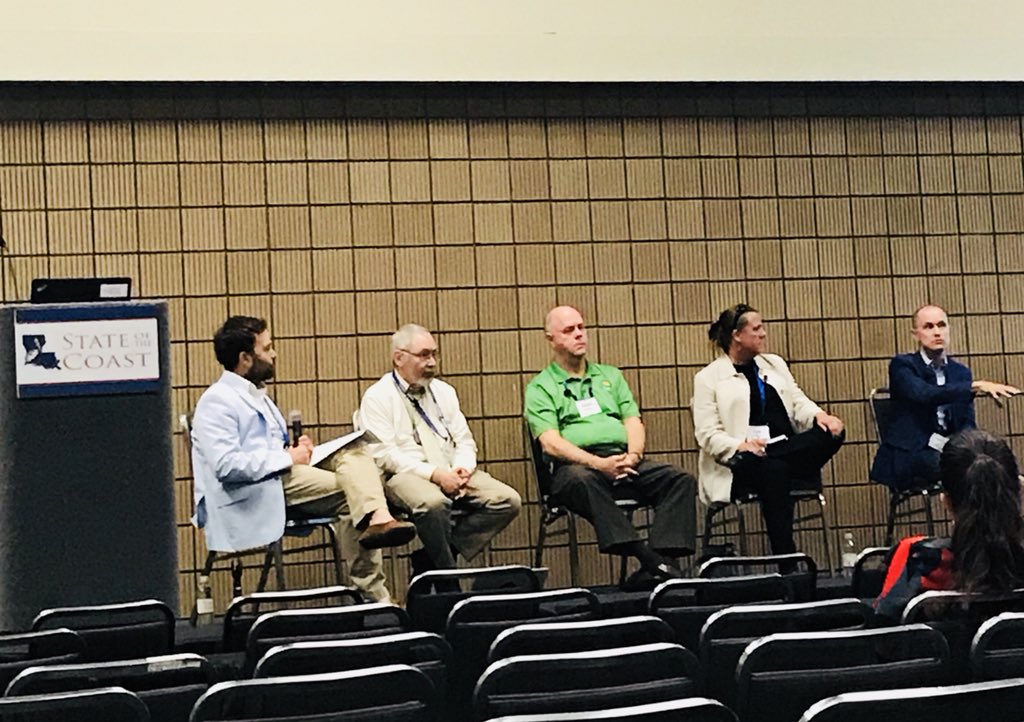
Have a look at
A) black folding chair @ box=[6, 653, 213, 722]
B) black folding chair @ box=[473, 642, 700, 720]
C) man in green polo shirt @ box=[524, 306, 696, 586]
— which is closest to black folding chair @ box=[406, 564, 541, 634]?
black folding chair @ box=[6, 653, 213, 722]

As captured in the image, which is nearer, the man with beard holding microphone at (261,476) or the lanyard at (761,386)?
the man with beard holding microphone at (261,476)

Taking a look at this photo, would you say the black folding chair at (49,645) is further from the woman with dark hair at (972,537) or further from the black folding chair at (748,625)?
the woman with dark hair at (972,537)

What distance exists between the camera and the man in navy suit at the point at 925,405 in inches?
260

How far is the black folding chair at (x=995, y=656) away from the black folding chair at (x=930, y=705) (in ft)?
2.11

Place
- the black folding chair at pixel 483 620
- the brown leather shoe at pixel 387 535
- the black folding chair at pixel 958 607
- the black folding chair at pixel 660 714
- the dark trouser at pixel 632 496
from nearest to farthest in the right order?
1. the black folding chair at pixel 660 714
2. the black folding chair at pixel 958 607
3. the black folding chair at pixel 483 620
4. the brown leather shoe at pixel 387 535
5. the dark trouser at pixel 632 496

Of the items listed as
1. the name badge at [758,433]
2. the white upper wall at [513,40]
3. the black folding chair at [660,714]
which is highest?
the white upper wall at [513,40]

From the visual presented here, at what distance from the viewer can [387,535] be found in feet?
18.0

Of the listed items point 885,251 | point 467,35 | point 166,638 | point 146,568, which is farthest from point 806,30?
point 166,638

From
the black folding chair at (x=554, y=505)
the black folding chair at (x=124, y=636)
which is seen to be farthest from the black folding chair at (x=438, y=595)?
the black folding chair at (x=554, y=505)

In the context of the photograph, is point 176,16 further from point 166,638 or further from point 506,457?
point 166,638

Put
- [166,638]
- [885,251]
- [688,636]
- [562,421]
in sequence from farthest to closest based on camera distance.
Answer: [885,251]
[562,421]
[166,638]
[688,636]

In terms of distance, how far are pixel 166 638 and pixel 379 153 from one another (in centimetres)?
389

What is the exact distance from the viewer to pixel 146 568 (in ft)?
16.7

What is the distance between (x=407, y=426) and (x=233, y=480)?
36.4 inches
